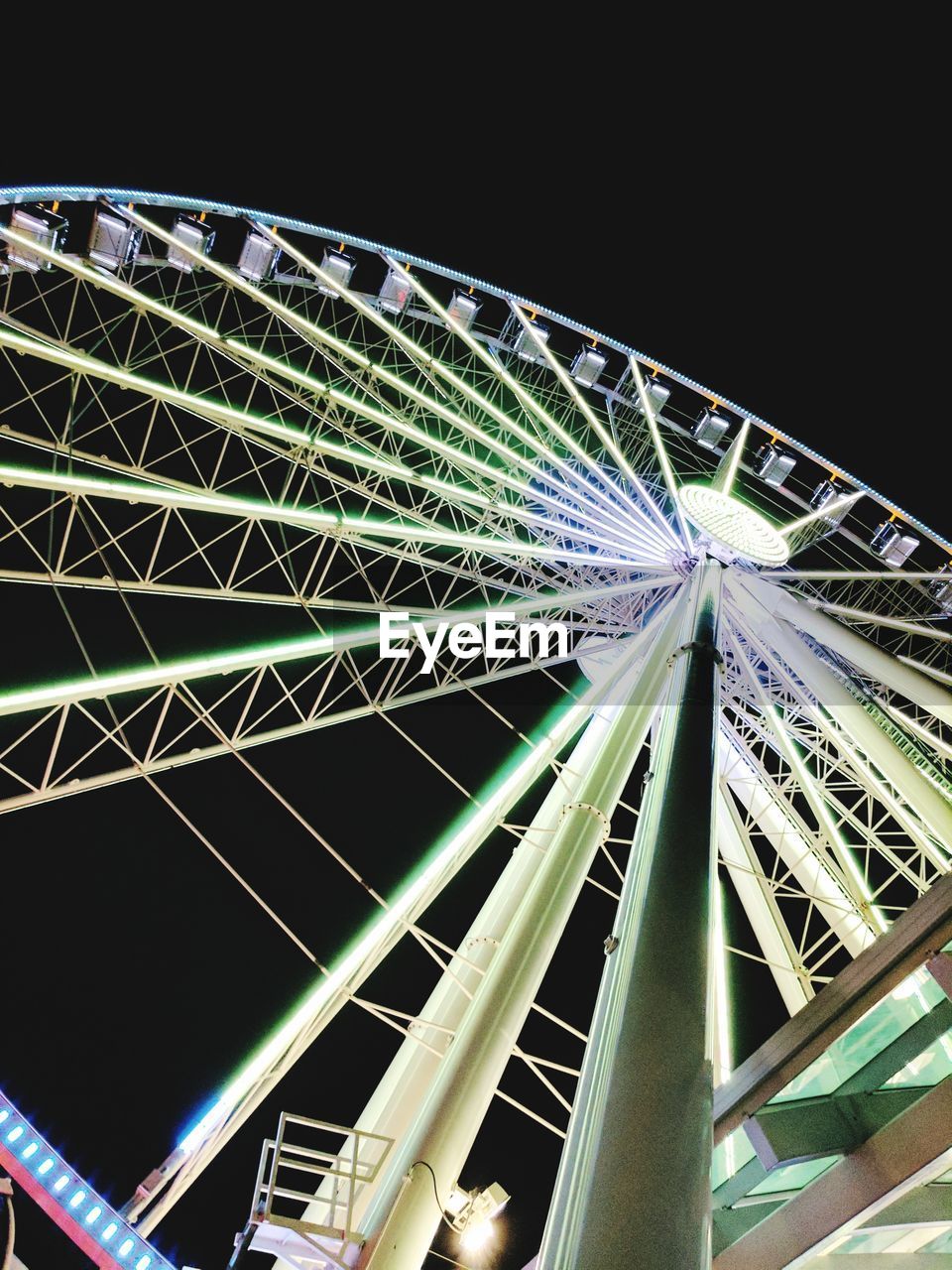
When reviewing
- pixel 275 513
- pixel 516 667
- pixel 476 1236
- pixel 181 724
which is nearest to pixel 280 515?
pixel 275 513

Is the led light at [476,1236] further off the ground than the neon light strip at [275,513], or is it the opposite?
the neon light strip at [275,513]

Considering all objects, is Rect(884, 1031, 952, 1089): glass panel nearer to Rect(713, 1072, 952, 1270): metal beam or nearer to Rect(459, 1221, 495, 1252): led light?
Rect(713, 1072, 952, 1270): metal beam

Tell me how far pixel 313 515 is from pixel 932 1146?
8348 mm

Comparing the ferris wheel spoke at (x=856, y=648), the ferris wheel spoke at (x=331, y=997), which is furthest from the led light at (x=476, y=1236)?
the ferris wheel spoke at (x=856, y=648)

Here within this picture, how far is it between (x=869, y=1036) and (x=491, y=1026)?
8.11ft

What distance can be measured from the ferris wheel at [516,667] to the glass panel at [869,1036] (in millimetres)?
717

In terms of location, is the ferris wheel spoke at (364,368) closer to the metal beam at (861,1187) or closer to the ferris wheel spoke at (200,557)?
the ferris wheel spoke at (200,557)

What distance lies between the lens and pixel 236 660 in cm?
927

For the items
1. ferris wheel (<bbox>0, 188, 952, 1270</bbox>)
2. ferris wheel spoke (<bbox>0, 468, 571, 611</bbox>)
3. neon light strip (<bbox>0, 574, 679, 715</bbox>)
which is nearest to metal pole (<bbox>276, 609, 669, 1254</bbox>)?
ferris wheel (<bbox>0, 188, 952, 1270</bbox>)

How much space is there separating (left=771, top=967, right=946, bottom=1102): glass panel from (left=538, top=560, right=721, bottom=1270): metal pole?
698 millimetres

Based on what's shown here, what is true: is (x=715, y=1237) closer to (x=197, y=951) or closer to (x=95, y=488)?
(x=95, y=488)

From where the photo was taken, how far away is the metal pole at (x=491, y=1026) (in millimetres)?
4473

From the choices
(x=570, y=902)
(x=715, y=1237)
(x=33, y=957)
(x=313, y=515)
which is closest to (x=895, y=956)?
(x=715, y=1237)

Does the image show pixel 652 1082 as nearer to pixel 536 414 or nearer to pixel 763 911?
pixel 763 911
